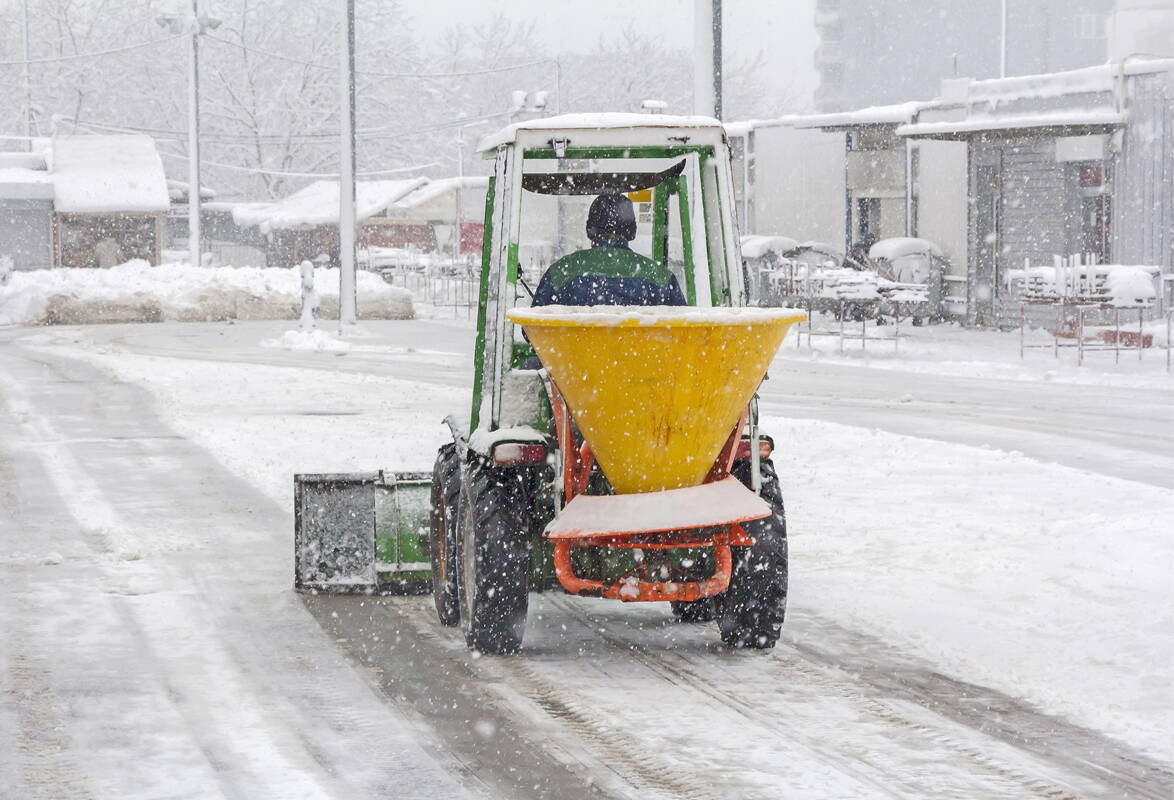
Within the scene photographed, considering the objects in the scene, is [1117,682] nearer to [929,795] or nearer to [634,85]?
[929,795]

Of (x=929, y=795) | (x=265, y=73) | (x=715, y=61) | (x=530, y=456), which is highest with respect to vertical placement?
(x=265, y=73)

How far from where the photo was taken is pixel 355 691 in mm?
6539

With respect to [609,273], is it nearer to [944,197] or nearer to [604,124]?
[604,124]

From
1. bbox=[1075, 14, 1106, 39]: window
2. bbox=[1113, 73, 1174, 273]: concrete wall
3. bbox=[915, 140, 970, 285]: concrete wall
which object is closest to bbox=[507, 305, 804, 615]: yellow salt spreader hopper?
bbox=[1113, 73, 1174, 273]: concrete wall

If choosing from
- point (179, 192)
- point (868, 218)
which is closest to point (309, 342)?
point (868, 218)

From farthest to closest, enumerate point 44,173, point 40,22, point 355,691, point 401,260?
1. point 40,22
2. point 401,260
3. point 44,173
4. point 355,691

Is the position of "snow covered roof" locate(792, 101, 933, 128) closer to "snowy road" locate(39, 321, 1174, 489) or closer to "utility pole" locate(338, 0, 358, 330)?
"snowy road" locate(39, 321, 1174, 489)

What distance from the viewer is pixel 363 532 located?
8.48 metres

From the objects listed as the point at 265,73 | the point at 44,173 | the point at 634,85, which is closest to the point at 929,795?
the point at 44,173

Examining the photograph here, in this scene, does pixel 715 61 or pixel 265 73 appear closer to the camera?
pixel 715 61

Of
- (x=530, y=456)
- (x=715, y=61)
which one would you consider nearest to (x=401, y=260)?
(x=715, y=61)

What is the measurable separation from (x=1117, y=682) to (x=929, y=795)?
1780 mm

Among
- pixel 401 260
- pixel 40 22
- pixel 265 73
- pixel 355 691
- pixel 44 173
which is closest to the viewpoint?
pixel 355 691

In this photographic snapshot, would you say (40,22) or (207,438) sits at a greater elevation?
(40,22)
